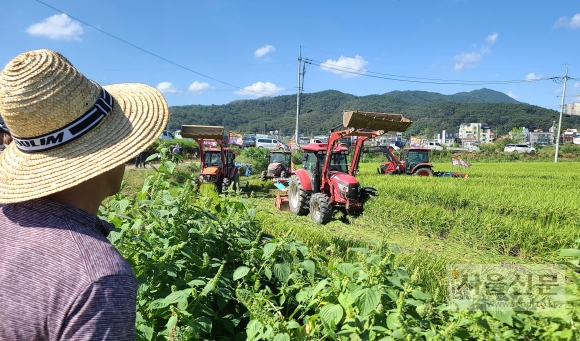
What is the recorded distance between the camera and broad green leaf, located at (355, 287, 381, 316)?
135 centimetres

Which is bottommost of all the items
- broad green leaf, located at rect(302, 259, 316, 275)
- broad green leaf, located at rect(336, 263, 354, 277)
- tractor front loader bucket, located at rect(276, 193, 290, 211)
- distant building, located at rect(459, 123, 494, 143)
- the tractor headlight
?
tractor front loader bucket, located at rect(276, 193, 290, 211)

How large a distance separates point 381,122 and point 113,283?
21.0 feet

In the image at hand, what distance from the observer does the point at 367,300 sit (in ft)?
4.52

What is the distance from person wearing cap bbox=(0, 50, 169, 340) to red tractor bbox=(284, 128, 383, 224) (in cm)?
641

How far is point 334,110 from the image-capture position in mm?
125062

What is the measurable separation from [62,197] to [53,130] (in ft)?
0.61

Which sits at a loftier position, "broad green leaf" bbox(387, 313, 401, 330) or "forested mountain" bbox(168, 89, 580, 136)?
"forested mountain" bbox(168, 89, 580, 136)

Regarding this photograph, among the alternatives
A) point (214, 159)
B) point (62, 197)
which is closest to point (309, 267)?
point (62, 197)

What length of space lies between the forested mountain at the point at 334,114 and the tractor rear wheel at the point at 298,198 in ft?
269

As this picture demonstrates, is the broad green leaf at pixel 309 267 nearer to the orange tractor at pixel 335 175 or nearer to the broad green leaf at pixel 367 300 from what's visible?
the broad green leaf at pixel 367 300

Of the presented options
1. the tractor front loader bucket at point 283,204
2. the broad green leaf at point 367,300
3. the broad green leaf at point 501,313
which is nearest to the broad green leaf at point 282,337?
the broad green leaf at point 367,300

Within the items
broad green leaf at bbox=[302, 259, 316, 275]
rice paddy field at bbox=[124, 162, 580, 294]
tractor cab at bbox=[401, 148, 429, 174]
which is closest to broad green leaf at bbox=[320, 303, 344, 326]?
broad green leaf at bbox=[302, 259, 316, 275]

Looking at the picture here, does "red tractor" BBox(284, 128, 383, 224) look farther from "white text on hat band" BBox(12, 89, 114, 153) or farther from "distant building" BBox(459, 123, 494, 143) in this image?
"distant building" BBox(459, 123, 494, 143)

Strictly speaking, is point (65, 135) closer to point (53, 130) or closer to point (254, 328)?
point (53, 130)
